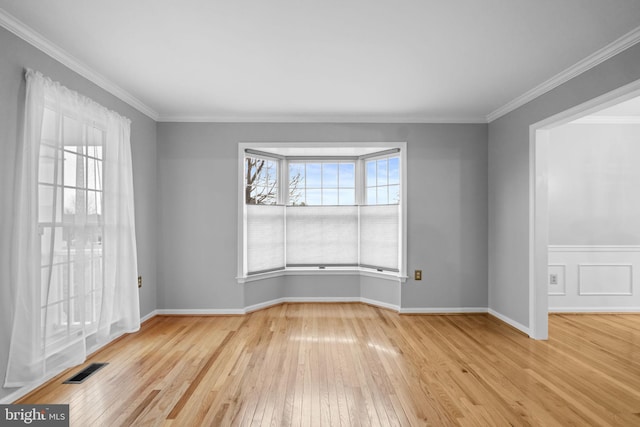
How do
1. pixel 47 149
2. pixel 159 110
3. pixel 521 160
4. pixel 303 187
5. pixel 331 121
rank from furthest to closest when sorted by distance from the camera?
1. pixel 303 187
2. pixel 331 121
3. pixel 159 110
4. pixel 521 160
5. pixel 47 149

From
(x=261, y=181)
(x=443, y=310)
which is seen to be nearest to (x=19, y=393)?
(x=261, y=181)

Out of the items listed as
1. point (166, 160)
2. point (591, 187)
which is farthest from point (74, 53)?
point (591, 187)

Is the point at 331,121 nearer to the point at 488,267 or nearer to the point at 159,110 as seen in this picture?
the point at 159,110

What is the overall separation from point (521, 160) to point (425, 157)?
114 cm

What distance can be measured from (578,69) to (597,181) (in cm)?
223

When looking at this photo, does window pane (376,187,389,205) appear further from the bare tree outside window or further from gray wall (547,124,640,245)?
gray wall (547,124,640,245)

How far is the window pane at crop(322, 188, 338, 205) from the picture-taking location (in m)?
5.12

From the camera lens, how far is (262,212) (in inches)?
186

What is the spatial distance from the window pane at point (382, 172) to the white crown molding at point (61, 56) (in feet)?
10.5

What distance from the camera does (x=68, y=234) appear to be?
272 cm

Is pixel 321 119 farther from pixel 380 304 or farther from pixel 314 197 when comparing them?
pixel 380 304

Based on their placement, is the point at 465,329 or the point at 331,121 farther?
the point at 331,121

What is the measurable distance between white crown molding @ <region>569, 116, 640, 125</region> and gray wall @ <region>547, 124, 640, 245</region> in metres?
0.04

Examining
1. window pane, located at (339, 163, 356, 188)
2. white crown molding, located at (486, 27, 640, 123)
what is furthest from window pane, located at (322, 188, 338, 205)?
white crown molding, located at (486, 27, 640, 123)
